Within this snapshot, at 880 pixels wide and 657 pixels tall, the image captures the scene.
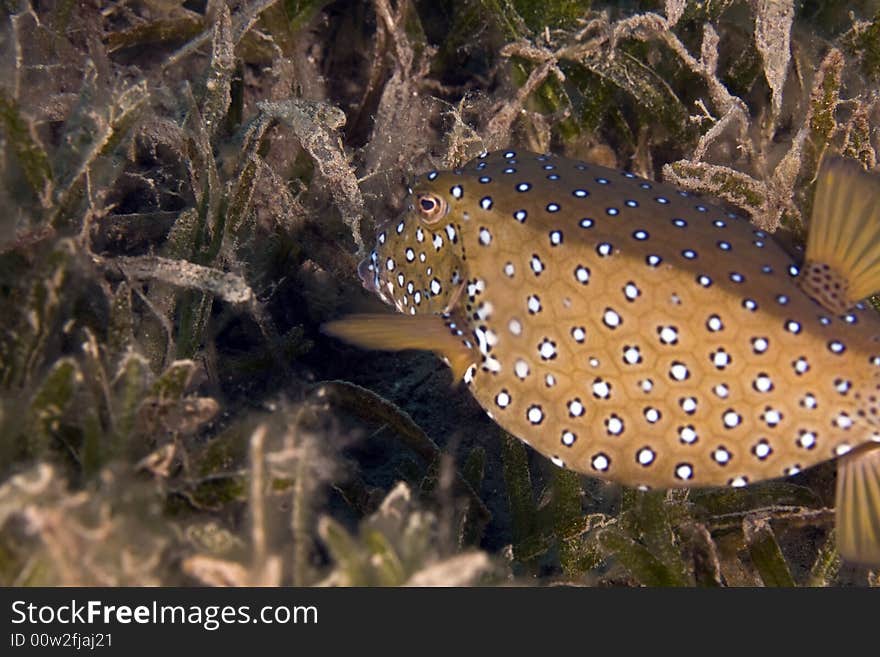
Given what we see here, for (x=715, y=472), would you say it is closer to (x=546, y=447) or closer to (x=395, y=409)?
(x=546, y=447)

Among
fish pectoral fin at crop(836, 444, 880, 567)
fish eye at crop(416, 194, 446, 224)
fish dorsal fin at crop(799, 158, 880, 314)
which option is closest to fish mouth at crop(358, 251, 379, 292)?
fish eye at crop(416, 194, 446, 224)

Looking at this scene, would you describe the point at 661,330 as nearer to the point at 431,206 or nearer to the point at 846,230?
the point at 846,230

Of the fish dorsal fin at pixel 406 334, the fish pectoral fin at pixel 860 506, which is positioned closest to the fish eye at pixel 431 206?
the fish dorsal fin at pixel 406 334

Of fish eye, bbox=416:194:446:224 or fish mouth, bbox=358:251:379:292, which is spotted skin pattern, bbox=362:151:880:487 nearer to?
fish eye, bbox=416:194:446:224

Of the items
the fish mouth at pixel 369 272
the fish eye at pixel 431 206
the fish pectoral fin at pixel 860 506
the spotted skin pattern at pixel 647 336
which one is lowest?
the fish pectoral fin at pixel 860 506

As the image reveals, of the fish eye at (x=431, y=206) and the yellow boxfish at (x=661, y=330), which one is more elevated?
the fish eye at (x=431, y=206)

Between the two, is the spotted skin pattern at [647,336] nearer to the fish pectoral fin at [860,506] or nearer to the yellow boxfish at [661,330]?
the yellow boxfish at [661,330]

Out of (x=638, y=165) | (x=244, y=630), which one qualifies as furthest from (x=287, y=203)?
(x=244, y=630)
